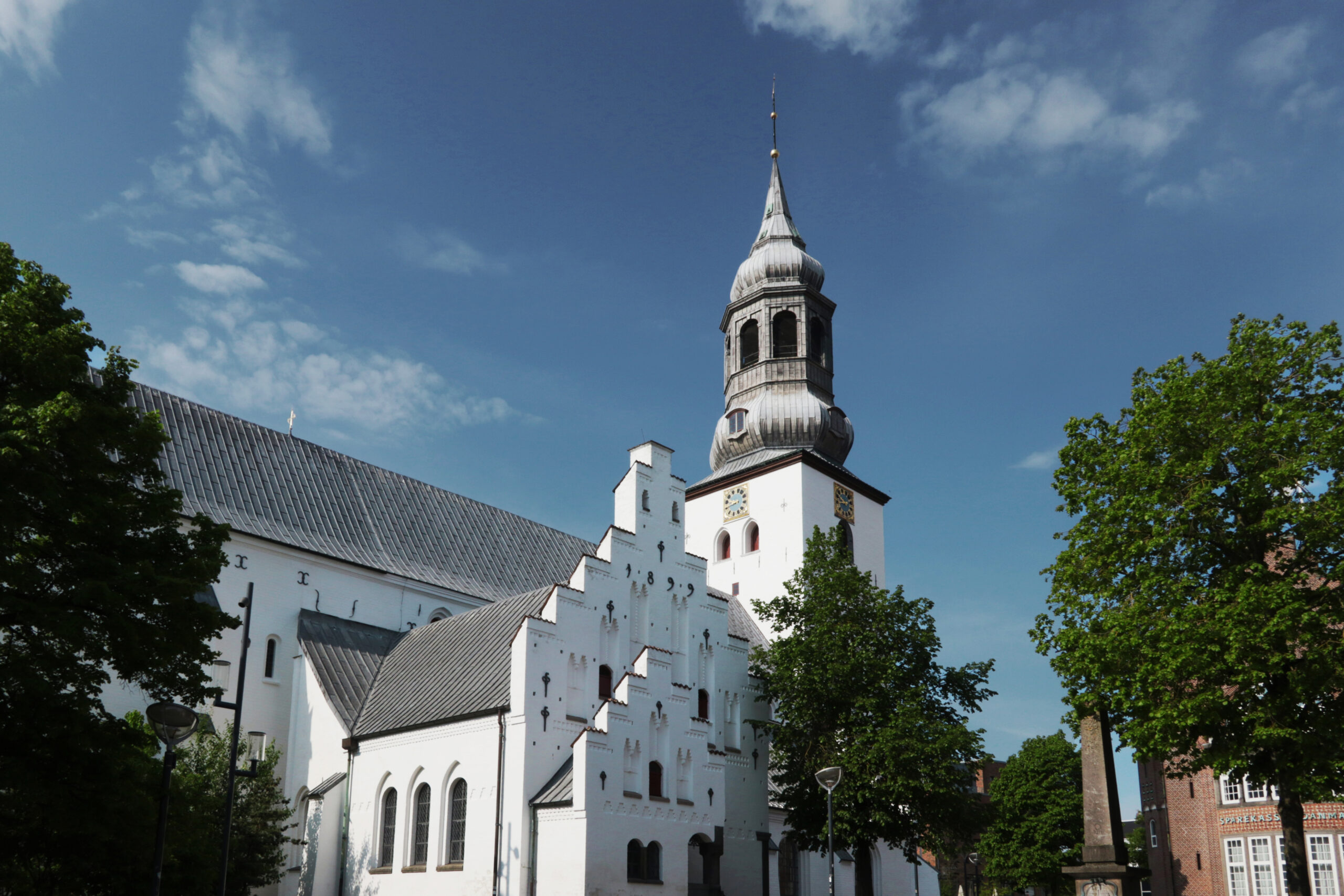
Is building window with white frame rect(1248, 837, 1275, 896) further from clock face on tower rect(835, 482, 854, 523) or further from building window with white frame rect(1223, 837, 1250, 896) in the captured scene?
clock face on tower rect(835, 482, 854, 523)

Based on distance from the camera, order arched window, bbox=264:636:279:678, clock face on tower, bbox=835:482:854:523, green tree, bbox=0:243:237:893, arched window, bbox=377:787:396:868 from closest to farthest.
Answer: green tree, bbox=0:243:237:893, arched window, bbox=377:787:396:868, arched window, bbox=264:636:279:678, clock face on tower, bbox=835:482:854:523

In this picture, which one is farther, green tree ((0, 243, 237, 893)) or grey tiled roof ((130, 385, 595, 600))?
grey tiled roof ((130, 385, 595, 600))

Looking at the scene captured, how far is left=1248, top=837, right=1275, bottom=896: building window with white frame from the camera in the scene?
3722 cm

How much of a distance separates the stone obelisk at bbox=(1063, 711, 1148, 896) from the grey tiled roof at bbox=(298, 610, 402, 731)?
20346 millimetres

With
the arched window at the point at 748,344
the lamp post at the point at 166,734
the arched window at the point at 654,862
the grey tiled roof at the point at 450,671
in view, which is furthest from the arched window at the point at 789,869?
the lamp post at the point at 166,734

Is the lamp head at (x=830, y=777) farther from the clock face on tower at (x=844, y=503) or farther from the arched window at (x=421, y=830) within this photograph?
the clock face on tower at (x=844, y=503)

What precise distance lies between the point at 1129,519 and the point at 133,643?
17.8 m

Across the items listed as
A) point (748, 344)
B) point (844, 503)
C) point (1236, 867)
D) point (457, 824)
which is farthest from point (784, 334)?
point (457, 824)

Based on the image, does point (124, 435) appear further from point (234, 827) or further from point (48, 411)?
point (234, 827)

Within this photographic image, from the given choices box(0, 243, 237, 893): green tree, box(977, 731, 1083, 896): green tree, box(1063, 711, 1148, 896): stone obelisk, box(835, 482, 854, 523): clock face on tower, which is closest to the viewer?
box(0, 243, 237, 893): green tree

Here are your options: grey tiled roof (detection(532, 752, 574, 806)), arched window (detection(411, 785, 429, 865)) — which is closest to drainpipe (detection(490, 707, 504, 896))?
grey tiled roof (detection(532, 752, 574, 806))

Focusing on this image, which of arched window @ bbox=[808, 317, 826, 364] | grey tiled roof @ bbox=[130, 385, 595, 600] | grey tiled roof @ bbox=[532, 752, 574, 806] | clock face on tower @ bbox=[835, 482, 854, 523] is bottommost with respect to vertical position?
grey tiled roof @ bbox=[532, 752, 574, 806]

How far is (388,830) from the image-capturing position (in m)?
29.2

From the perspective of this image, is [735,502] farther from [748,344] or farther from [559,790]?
[559,790]
